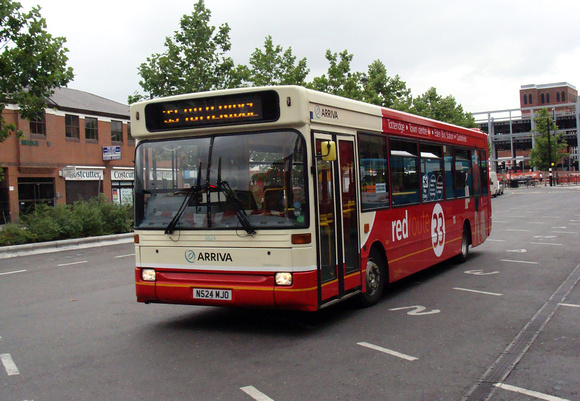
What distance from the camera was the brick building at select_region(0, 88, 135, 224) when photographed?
32281 mm

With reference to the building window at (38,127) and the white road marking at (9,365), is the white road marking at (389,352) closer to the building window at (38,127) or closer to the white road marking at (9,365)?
the white road marking at (9,365)

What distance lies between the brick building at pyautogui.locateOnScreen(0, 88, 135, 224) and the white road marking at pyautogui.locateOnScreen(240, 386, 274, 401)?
26558 millimetres

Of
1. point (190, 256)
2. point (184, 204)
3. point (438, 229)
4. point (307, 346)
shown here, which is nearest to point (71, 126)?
point (438, 229)

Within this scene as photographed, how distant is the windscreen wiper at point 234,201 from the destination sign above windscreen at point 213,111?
1.73 feet

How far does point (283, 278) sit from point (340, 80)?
31901mm

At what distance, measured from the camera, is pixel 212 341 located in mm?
6516

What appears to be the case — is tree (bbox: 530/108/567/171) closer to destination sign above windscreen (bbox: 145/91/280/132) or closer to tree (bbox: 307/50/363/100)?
tree (bbox: 307/50/363/100)

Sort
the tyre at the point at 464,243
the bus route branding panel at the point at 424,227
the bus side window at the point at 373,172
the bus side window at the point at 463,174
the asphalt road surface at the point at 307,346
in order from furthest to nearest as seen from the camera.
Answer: the tyre at the point at 464,243
the bus side window at the point at 463,174
the bus route branding panel at the point at 424,227
the bus side window at the point at 373,172
the asphalt road surface at the point at 307,346

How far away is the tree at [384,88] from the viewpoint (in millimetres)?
39756

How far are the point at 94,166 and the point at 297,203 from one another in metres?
33.5

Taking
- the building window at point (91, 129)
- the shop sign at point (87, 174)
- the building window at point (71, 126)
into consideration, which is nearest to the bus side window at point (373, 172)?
the shop sign at point (87, 174)

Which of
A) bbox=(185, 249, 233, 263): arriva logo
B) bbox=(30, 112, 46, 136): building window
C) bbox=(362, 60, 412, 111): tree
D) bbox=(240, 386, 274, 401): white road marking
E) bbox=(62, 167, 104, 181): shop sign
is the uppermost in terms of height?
bbox=(362, 60, 412, 111): tree

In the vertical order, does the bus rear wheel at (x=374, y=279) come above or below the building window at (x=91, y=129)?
below

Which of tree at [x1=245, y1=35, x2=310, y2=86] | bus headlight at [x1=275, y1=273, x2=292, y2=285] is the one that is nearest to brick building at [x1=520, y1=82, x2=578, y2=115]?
tree at [x1=245, y1=35, x2=310, y2=86]
